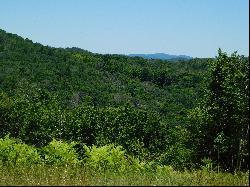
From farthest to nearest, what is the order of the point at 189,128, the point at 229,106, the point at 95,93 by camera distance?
the point at 95,93 < the point at 189,128 < the point at 229,106

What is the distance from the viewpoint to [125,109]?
76.1 meters

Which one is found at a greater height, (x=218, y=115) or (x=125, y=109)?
(x=218, y=115)

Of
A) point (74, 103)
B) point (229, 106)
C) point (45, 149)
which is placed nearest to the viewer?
point (45, 149)

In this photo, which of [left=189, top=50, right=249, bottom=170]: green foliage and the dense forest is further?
the dense forest

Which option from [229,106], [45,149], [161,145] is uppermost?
[229,106]

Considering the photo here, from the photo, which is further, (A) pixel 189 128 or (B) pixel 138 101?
(B) pixel 138 101

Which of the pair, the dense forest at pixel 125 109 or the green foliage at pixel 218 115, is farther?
the dense forest at pixel 125 109

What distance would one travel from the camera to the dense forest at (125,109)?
26031mm

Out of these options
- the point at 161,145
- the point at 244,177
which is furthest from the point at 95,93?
the point at 244,177

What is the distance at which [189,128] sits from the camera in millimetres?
31188

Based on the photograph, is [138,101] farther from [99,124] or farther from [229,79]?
[229,79]

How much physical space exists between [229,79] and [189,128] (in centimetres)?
653

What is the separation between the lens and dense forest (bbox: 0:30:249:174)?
26.0 metres

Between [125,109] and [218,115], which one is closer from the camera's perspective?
[218,115]
